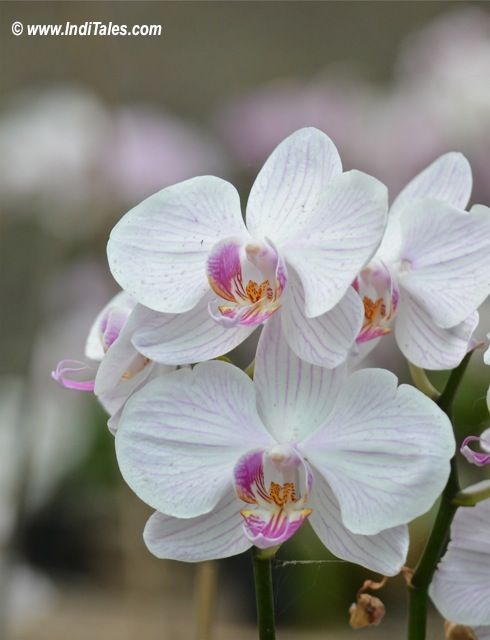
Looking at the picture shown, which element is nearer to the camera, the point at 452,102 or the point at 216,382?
the point at 216,382

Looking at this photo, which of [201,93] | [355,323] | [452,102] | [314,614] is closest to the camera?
[355,323]

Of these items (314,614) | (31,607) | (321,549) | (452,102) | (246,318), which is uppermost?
(452,102)

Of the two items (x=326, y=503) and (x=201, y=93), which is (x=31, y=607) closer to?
(x=326, y=503)

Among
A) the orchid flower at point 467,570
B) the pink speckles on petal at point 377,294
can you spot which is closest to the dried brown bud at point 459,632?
the orchid flower at point 467,570

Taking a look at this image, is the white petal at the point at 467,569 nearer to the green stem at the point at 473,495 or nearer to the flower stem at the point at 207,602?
the green stem at the point at 473,495

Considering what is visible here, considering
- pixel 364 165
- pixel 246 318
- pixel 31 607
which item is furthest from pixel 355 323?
pixel 31 607
